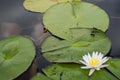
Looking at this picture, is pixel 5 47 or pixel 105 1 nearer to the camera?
pixel 5 47

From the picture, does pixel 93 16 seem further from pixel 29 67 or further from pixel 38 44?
pixel 29 67

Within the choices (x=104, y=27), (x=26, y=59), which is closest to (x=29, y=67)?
(x=26, y=59)

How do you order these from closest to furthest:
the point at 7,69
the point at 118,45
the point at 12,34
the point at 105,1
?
the point at 7,69 < the point at 118,45 < the point at 12,34 < the point at 105,1

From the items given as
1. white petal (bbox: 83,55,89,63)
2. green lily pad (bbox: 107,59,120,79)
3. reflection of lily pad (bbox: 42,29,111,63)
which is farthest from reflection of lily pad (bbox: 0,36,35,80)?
green lily pad (bbox: 107,59,120,79)

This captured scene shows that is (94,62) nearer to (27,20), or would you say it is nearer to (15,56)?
(15,56)

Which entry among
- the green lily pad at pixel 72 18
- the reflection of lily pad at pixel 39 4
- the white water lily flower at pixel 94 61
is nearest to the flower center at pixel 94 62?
the white water lily flower at pixel 94 61

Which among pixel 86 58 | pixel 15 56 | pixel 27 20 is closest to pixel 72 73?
pixel 86 58

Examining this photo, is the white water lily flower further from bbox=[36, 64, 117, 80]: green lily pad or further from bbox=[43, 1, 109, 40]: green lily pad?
bbox=[43, 1, 109, 40]: green lily pad
